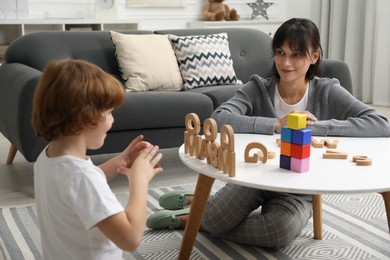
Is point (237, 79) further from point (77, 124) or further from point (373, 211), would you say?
point (77, 124)

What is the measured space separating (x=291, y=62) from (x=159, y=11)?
10.9ft

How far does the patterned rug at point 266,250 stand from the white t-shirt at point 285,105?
0.47m

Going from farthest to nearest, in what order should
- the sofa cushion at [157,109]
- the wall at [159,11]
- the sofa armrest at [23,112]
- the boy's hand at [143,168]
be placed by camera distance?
the wall at [159,11], the sofa cushion at [157,109], the sofa armrest at [23,112], the boy's hand at [143,168]

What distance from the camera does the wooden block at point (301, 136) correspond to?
1.55 m

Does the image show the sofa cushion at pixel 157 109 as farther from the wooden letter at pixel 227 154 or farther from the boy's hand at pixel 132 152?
the boy's hand at pixel 132 152

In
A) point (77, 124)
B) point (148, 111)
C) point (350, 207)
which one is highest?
point (77, 124)

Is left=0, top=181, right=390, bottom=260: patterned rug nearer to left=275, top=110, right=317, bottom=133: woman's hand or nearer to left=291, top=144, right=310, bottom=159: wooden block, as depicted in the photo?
left=275, top=110, right=317, bottom=133: woman's hand

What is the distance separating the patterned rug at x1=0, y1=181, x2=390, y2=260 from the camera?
1.99 meters

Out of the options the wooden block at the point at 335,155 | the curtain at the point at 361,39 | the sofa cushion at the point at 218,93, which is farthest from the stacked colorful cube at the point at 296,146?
the curtain at the point at 361,39

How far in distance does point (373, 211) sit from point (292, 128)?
3.46 ft

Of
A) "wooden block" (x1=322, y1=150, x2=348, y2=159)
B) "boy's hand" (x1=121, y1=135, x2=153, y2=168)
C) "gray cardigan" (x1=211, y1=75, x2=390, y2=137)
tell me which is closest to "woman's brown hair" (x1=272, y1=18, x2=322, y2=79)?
"gray cardigan" (x1=211, y1=75, x2=390, y2=137)

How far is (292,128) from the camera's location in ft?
5.18

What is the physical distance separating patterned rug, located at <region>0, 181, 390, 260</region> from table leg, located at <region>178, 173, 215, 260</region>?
185 mm

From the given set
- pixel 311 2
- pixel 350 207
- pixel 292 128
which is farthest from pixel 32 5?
pixel 292 128
